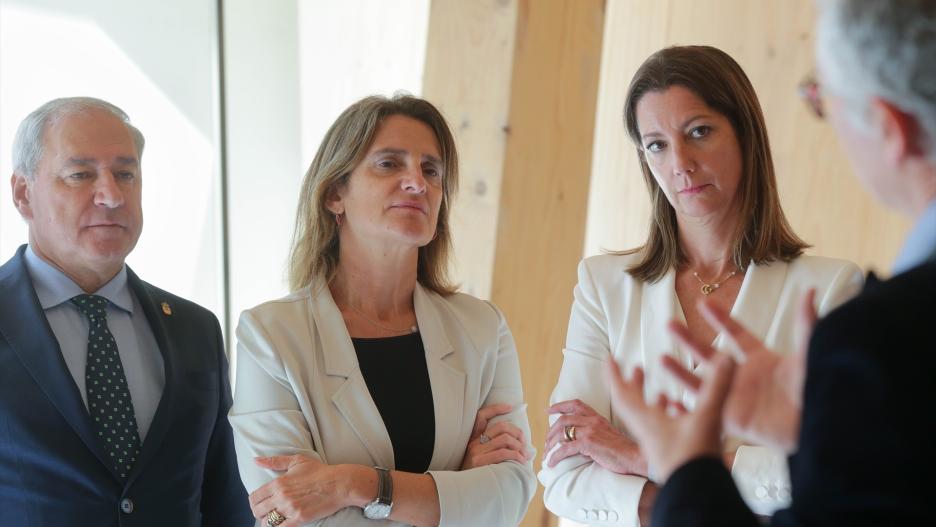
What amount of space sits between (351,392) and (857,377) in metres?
1.63

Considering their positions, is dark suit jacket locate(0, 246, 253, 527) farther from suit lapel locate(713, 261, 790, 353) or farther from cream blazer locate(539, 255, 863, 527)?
suit lapel locate(713, 261, 790, 353)

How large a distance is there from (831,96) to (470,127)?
2.84 m

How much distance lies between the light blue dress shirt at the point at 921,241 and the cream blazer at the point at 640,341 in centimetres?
102

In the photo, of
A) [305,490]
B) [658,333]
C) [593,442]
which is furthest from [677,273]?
[305,490]

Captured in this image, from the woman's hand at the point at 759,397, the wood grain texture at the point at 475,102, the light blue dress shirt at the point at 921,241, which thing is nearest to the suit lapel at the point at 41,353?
the woman's hand at the point at 759,397

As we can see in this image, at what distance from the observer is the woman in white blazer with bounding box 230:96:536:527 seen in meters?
2.44

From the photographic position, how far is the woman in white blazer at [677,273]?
2471 millimetres

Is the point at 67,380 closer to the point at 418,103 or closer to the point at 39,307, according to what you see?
the point at 39,307

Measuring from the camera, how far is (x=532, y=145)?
4148 millimetres

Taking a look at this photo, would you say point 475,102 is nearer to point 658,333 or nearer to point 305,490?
point 658,333

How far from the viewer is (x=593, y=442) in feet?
8.01

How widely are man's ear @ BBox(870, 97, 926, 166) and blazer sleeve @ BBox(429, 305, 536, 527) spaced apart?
1.49 meters

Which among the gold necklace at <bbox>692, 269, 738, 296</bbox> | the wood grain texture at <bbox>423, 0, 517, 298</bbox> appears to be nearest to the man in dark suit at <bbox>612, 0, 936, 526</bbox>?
the gold necklace at <bbox>692, 269, 738, 296</bbox>

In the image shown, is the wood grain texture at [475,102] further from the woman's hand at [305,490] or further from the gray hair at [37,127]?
the woman's hand at [305,490]
